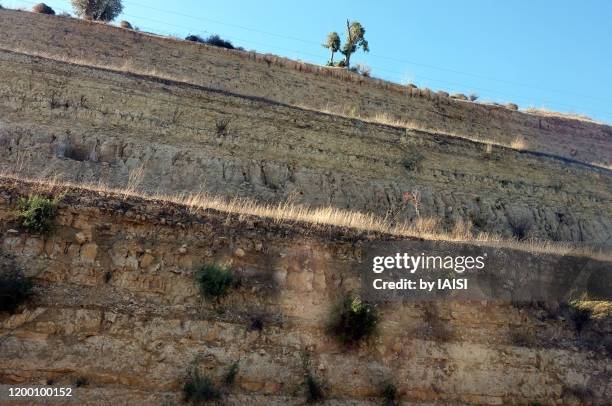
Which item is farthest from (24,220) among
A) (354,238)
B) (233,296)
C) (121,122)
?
(121,122)

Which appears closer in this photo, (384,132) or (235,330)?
(235,330)

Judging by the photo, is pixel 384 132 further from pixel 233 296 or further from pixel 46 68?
pixel 233 296

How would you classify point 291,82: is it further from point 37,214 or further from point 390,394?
point 390,394

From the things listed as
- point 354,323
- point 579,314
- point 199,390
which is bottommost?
point 199,390

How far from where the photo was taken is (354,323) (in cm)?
793

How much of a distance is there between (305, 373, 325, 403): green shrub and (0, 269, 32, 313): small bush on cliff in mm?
3628

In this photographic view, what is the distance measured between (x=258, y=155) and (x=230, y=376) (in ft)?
31.1

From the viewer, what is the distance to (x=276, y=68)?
2538cm

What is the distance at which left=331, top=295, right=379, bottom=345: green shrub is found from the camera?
7.87 meters

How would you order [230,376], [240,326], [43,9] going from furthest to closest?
[43,9], [240,326], [230,376]

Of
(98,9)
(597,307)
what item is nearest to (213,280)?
(597,307)

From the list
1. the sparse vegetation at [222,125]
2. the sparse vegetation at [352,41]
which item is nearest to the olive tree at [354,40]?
the sparse vegetation at [352,41]

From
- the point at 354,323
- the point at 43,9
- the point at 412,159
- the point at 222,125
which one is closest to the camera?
the point at 354,323

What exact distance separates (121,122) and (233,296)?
29.8 ft
